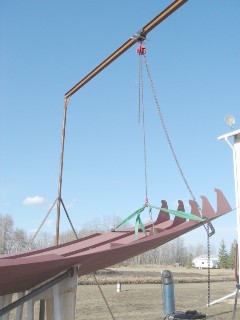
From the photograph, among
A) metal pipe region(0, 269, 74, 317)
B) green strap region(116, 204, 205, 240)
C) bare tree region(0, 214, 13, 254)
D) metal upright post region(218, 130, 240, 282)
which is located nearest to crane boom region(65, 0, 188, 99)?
green strap region(116, 204, 205, 240)

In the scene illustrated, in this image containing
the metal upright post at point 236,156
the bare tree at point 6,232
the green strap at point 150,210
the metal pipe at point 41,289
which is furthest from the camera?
the bare tree at point 6,232

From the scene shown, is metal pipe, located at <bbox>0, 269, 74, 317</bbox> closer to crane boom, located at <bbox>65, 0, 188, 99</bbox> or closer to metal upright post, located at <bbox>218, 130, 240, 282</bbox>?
crane boom, located at <bbox>65, 0, 188, 99</bbox>

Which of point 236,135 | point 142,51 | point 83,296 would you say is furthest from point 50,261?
point 83,296

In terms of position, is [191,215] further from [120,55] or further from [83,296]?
[83,296]

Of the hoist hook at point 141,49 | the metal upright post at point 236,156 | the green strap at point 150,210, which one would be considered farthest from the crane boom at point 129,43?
the metal upright post at point 236,156

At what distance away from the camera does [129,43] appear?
275 inches

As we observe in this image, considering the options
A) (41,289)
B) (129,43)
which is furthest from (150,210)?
(129,43)

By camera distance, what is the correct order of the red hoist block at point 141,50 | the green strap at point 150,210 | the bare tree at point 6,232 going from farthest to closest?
the bare tree at point 6,232, the red hoist block at point 141,50, the green strap at point 150,210

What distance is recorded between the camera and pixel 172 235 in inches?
229

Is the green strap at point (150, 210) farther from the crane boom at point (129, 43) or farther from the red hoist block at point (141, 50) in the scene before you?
the crane boom at point (129, 43)

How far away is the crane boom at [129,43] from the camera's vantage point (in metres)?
6.16

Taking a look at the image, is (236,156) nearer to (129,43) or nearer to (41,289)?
(129,43)

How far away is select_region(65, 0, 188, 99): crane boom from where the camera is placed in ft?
20.2

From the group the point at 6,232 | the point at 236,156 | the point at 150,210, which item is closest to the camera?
the point at 150,210
